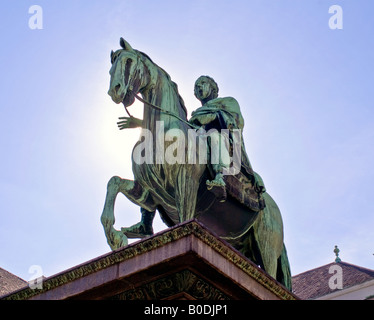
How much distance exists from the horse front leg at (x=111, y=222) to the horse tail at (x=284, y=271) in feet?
9.95

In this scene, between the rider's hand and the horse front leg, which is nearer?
the horse front leg

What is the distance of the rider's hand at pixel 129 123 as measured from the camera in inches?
413

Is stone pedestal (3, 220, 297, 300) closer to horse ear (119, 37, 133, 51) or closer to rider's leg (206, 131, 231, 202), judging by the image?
rider's leg (206, 131, 231, 202)

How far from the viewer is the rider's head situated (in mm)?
11508

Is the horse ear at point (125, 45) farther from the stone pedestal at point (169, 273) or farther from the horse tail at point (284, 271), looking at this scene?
the stone pedestal at point (169, 273)

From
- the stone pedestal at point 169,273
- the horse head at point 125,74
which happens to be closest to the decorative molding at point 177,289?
the stone pedestal at point 169,273

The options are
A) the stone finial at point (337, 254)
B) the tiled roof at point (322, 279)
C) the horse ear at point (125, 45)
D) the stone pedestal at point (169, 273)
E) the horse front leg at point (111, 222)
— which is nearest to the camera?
the stone pedestal at point (169, 273)

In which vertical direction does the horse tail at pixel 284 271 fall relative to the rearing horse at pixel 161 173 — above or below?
below

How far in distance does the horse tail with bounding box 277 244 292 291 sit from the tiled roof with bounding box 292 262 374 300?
14117 mm

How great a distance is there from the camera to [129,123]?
416 inches

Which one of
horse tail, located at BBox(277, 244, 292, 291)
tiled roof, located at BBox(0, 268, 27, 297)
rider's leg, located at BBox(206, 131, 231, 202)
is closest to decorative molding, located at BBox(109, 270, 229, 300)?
rider's leg, located at BBox(206, 131, 231, 202)
